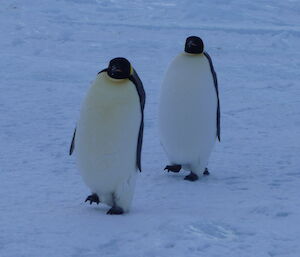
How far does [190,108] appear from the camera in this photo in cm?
472

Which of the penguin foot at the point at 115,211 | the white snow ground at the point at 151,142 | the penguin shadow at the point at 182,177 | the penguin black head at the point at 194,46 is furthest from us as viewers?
the penguin shadow at the point at 182,177

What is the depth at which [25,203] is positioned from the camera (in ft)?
13.2

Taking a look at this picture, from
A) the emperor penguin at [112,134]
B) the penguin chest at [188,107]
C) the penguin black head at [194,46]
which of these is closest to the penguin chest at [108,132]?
the emperor penguin at [112,134]

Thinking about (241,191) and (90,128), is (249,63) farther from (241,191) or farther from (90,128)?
(90,128)

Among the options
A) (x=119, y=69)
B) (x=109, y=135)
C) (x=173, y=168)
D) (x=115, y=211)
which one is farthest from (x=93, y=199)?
(x=173, y=168)

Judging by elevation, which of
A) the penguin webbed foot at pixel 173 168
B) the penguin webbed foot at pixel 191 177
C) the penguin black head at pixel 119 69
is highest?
the penguin black head at pixel 119 69

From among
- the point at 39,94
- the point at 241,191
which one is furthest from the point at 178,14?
the point at 241,191

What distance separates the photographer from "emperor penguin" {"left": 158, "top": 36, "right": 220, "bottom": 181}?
4711 millimetres

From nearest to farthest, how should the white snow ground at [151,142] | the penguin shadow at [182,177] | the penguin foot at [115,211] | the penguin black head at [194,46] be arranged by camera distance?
the white snow ground at [151,142] < the penguin foot at [115,211] < the penguin black head at [194,46] < the penguin shadow at [182,177]

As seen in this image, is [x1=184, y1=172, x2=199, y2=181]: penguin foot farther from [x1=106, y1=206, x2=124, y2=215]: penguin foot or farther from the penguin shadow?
[x1=106, y1=206, x2=124, y2=215]: penguin foot

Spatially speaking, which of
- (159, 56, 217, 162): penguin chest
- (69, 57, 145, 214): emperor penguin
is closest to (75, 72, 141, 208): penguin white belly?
(69, 57, 145, 214): emperor penguin

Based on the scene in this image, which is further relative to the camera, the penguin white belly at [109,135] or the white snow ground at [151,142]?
the penguin white belly at [109,135]

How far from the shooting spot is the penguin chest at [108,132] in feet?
12.2

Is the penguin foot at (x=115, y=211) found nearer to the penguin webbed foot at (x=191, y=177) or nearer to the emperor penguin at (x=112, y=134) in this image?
the emperor penguin at (x=112, y=134)
